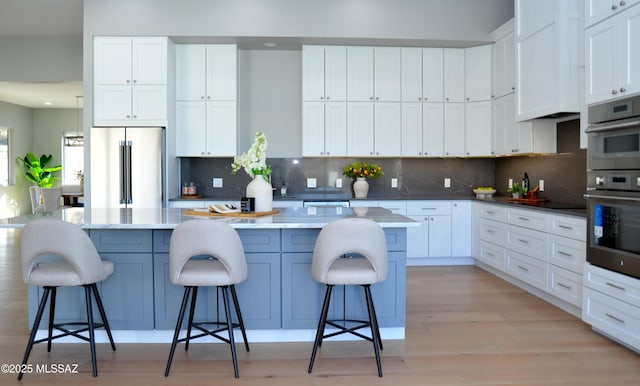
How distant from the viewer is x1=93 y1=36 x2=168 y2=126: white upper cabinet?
220 inches

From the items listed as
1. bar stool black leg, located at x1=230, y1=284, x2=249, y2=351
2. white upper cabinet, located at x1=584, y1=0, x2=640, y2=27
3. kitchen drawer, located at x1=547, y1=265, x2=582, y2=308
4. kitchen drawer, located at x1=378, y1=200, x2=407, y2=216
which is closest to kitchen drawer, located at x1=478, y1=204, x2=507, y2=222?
kitchen drawer, located at x1=378, y1=200, x2=407, y2=216

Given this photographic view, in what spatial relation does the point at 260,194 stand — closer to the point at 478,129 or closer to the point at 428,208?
the point at 428,208

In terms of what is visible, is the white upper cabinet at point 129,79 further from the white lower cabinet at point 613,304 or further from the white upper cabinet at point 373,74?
the white lower cabinet at point 613,304

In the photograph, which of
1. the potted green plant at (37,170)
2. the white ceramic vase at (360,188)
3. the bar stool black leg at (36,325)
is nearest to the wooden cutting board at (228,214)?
the bar stool black leg at (36,325)

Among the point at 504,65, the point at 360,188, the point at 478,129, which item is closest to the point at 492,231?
the point at 478,129

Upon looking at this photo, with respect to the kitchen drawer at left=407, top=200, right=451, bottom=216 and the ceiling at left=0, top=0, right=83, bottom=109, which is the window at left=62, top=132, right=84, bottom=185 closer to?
the ceiling at left=0, top=0, right=83, bottom=109

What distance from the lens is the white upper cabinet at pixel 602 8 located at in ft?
10.5

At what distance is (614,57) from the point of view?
3.31 m

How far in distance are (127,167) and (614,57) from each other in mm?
4629

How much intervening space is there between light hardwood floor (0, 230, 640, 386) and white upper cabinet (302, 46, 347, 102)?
2.95 metres

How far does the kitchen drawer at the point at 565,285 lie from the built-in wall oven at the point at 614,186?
0.45 m

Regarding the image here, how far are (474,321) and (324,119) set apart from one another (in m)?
3.08

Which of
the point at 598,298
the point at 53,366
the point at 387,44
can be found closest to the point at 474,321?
the point at 598,298

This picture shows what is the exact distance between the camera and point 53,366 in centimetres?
301
